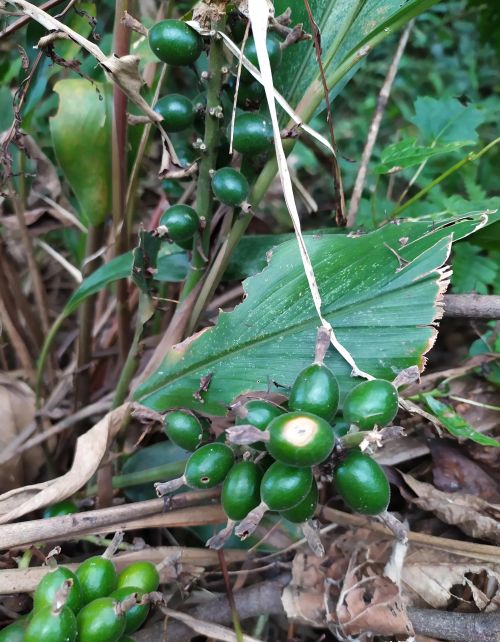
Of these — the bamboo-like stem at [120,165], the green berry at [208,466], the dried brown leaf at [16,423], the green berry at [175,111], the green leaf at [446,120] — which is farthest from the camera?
the green leaf at [446,120]

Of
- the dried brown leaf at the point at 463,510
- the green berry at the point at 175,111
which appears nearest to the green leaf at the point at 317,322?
the green berry at the point at 175,111

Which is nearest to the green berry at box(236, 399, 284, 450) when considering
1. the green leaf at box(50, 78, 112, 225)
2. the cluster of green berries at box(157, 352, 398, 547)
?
the cluster of green berries at box(157, 352, 398, 547)

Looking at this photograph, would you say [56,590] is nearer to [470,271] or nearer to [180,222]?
[180,222]

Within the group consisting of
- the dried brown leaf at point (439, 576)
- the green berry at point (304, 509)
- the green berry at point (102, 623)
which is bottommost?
the dried brown leaf at point (439, 576)

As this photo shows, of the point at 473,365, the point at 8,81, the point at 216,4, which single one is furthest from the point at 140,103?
the point at 8,81

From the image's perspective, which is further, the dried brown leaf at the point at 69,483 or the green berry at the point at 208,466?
the dried brown leaf at the point at 69,483

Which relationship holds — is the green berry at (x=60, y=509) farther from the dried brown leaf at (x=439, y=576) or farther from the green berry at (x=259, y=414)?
the dried brown leaf at (x=439, y=576)

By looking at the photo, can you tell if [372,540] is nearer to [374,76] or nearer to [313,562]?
[313,562]

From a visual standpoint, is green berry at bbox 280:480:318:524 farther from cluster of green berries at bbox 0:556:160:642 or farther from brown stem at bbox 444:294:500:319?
brown stem at bbox 444:294:500:319
